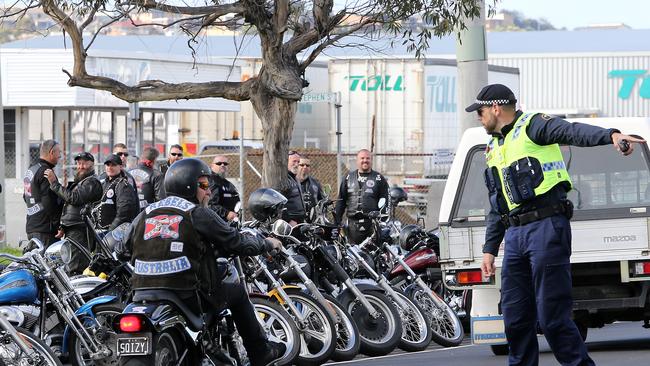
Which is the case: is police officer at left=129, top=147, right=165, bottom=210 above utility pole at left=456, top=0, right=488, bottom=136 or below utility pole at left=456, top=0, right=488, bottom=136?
below

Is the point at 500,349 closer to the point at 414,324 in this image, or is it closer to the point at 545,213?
the point at 414,324

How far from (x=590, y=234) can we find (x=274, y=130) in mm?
5596

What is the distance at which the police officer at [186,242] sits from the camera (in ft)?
27.7

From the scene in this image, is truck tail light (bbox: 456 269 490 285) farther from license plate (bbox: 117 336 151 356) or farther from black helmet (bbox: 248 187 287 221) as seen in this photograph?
license plate (bbox: 117 336 151 356)

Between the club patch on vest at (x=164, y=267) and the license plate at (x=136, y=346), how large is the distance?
0.57 metres

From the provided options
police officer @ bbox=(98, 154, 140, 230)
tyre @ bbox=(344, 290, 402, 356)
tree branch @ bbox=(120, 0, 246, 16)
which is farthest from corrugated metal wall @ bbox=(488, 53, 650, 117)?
tyre @ bbox=(344, 290, 402, 356)

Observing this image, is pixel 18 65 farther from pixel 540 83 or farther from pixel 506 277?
pixel 540 83

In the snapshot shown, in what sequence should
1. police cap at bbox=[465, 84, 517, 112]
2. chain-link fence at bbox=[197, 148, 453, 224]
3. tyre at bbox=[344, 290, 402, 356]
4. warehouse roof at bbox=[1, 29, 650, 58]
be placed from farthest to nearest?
warehouse roof at bbox=[1, 29, 650, 58] < chain-link fence at bbox=[197, 148, 453, 224] < tyre at bbox=[344, 290, 402, 356] < police cap at bbox=[465, 84, 517, 112]

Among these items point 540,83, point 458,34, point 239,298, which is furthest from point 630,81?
point 239,298

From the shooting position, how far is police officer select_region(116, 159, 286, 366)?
8453 mm

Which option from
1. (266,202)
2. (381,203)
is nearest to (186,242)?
(266,202)

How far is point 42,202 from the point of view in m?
14.7

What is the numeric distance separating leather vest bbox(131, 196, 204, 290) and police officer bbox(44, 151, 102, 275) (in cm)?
566

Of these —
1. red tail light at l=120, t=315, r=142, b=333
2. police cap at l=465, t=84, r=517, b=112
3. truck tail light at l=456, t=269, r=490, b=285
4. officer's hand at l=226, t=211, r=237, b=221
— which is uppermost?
police cap at l=465, t=84, r=517, b=112
